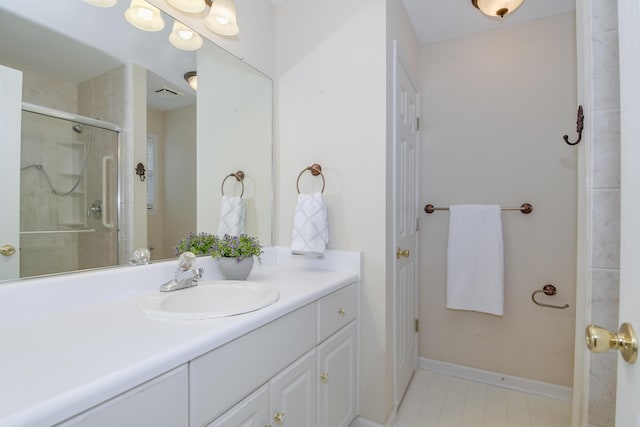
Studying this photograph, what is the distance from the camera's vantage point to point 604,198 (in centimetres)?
92

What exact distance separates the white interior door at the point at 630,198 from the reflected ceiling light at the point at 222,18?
4.62ft

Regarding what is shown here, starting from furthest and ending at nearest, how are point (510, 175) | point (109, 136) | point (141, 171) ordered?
point (510, 175), point (141, 171), point (109, 136)

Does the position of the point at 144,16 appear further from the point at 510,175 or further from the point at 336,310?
the point at 510,175

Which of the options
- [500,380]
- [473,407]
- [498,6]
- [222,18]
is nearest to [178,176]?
[222,18]

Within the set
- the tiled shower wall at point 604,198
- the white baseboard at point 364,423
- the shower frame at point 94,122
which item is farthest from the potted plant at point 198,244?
the tiled shower wall at point 604,198

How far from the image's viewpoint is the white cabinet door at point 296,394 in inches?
38.4

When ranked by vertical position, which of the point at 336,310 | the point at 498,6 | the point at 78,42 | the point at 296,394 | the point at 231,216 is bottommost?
the point at 296,394

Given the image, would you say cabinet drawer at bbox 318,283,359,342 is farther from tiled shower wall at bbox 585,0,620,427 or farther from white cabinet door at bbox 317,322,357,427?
tiled shower wall at bbox 585,0,620,427

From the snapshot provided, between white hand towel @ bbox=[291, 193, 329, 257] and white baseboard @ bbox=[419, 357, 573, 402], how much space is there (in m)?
1.34

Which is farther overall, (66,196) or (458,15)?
(458,15)

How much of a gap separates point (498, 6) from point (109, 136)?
185cm

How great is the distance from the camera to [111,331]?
758 millimetres

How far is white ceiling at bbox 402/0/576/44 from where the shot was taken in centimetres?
180

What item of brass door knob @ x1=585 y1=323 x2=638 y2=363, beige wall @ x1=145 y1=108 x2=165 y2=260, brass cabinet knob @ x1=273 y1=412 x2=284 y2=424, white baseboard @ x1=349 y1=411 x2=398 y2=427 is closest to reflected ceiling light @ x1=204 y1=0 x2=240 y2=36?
beige wall @ x1=145 y1=108 x2=165 y2=260
